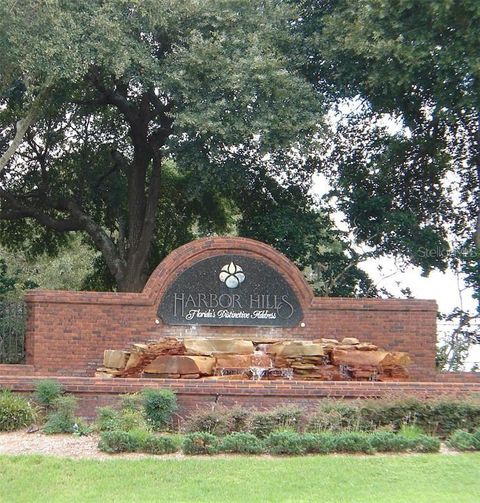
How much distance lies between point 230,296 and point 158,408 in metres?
4.87

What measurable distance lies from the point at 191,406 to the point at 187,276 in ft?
13.8

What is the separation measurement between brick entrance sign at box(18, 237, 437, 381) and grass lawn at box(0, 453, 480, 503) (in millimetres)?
6444

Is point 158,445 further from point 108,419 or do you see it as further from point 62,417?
point 62,417

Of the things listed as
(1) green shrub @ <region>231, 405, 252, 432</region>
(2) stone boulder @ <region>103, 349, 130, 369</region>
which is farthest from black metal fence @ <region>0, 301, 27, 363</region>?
(1) green shrub @ <region>231, 405, 252, 432</region>

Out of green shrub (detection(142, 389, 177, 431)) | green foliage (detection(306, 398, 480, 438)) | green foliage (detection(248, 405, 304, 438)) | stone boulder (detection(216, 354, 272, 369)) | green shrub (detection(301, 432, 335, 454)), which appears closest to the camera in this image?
green shrub (detection(301, 432, 335, 454))

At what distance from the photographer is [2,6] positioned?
678 inches

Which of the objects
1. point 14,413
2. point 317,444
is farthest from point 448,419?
point 14,413

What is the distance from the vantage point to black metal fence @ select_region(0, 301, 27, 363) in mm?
18656

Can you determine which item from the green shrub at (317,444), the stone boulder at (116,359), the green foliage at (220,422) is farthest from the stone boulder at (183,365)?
the green shrub at (317,444)

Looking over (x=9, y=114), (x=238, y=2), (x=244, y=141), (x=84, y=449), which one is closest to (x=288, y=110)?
(x=244, y=141)

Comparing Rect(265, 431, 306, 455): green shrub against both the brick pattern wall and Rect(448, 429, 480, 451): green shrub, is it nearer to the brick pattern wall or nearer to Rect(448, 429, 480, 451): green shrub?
Rect(448, 429, 480, 451): green shrub

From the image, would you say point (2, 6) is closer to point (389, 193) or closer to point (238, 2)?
point (238, 2)

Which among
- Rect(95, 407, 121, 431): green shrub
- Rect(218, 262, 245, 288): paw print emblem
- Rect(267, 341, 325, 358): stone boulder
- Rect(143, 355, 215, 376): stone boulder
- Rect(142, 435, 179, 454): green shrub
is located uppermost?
Rect(218, 262, 245, 288): paw print emblem

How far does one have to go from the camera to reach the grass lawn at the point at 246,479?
944cm
